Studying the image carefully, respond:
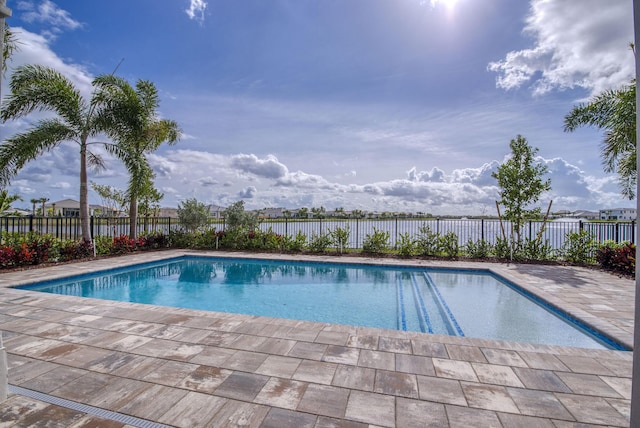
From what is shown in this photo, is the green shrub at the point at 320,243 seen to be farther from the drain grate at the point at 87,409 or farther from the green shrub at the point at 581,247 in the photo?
the drain grate at the point at 87,409

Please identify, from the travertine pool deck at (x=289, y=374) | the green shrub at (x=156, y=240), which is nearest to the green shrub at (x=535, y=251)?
the travertine pool deck at (x=289, y=374)

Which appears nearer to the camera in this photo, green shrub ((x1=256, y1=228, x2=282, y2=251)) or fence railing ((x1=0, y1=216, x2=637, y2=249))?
fence railing ((x1=0, y1=216, x2=637, y2=249))

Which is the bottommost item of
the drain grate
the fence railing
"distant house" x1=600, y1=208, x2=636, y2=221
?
the drain grate

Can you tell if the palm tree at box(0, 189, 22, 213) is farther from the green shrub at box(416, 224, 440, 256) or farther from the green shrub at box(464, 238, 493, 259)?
the green shrub at box(464, 238, 493, 259)

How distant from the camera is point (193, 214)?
459 inches

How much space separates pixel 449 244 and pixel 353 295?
4.64 m

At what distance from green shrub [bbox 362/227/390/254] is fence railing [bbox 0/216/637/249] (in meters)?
0.18

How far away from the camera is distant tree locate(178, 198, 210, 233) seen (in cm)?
1167

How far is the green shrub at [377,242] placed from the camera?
1026 centimetres

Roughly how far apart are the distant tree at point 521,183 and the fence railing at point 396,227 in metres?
0.34

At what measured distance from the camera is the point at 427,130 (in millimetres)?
9820

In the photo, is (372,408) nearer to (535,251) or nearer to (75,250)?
(535,251)

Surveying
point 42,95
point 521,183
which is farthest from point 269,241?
point 521,183

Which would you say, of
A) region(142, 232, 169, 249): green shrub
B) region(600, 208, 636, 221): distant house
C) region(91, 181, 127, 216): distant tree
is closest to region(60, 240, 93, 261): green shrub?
region(142, 232, 169, 249): green shrub
